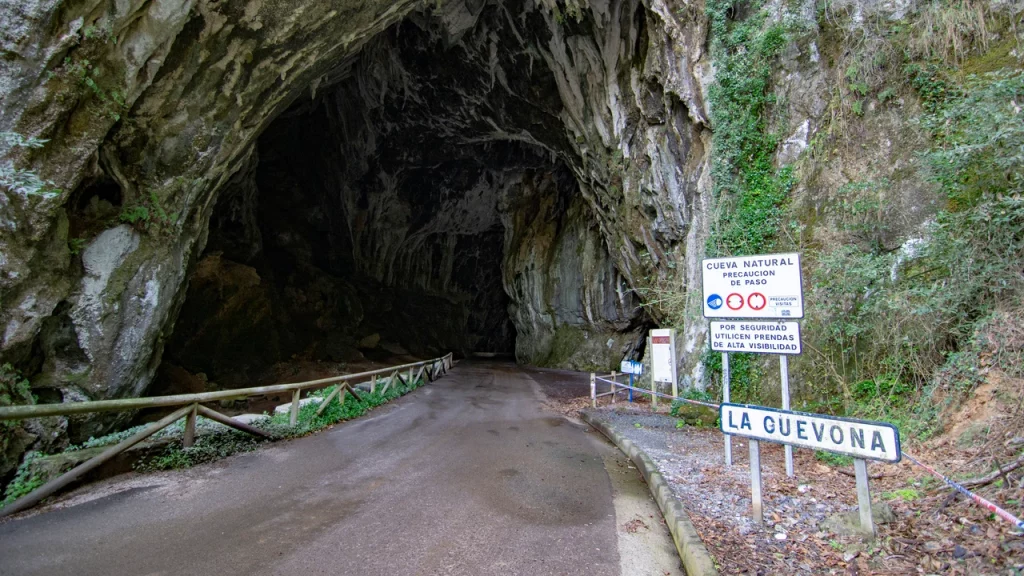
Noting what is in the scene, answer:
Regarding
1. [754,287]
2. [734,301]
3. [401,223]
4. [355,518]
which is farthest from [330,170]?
[754,287]

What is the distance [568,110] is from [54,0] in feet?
44.8

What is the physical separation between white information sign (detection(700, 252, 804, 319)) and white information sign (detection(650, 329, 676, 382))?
4064 millimetres

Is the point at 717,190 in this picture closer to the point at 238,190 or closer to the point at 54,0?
the point at 54,0

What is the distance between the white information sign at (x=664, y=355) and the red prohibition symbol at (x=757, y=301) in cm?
429

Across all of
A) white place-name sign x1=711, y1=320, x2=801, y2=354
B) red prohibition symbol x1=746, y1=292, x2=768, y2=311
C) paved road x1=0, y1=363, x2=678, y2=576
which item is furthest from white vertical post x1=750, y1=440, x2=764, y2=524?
red prohibition symbol x1=746, y1=292, x2=768, y2=311

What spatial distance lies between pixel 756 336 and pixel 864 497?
221 cm

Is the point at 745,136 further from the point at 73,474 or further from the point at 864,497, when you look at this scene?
the point at 73,474

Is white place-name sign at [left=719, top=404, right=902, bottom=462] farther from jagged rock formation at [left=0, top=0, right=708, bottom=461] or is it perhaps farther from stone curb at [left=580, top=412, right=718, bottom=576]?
jagged rock formation at [left=0, top=0, right=708, bottom=461]

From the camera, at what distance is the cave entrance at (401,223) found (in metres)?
17.2

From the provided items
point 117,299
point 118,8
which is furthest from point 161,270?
point 118,8

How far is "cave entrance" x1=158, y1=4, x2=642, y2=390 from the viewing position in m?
17.2

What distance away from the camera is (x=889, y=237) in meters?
6.43

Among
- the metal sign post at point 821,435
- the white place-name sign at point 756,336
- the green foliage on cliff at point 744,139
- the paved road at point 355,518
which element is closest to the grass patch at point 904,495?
the metal sign post at point 821,435

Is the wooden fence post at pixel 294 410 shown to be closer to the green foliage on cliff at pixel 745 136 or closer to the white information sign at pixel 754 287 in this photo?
the white information sign at pixel 754 287
